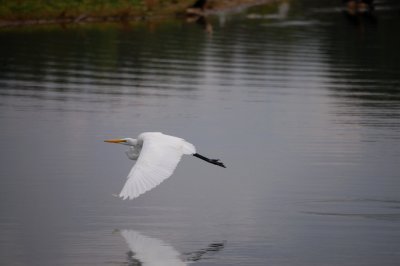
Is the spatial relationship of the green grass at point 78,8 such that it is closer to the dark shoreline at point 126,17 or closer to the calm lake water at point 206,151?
Answer: the dark shoreline at point 126,17

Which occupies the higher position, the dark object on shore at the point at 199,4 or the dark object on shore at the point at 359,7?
the dark object on shore at the point at 199,4

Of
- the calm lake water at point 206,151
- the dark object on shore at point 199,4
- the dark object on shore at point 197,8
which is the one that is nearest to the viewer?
the calm lake water at point 206,151

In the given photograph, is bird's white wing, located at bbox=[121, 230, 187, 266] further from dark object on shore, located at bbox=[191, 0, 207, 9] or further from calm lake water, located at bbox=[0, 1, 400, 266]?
dark object on shore, located at bbox=[191, 0, 207, 9]

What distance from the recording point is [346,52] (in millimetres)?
31125

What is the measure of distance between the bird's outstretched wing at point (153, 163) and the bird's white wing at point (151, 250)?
719 millimetres

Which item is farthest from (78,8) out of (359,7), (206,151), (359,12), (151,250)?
(151,250)

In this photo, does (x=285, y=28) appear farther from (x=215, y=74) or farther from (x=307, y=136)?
(x=307, y=136)

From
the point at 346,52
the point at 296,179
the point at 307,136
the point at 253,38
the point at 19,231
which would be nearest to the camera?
the point at 19,231

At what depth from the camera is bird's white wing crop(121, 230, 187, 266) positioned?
11242 mm

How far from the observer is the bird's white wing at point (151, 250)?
11.2m

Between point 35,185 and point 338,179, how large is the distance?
4115 mm

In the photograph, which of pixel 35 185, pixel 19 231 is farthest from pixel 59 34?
pixel 19 231

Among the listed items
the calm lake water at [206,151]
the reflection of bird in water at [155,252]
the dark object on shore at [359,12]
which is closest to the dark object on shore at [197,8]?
the dark object on shore at [359,12]

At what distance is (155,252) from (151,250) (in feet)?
0.28
